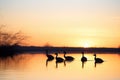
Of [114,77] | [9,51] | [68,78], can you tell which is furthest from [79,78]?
[9,51]

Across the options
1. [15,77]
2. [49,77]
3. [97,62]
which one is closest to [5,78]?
[15,77]

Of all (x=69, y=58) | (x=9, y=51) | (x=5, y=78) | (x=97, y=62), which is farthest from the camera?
(x=9, y=51)

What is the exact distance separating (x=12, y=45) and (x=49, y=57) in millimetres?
9240

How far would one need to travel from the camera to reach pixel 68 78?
31.9 ft

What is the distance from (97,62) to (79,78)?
6.76 meters

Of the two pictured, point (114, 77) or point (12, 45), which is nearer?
point (114, 77)

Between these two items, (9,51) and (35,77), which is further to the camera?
(9,51)

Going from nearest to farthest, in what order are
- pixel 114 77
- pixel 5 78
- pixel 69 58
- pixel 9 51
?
pixel 5 78 → pixel 114 77 → pixel 69 58 → pixel 9 51

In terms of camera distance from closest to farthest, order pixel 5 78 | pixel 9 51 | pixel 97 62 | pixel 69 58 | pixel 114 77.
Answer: pixel 5 78
pixel 114 77
pixel 97 62
pixel 69 58
pixel 9 51

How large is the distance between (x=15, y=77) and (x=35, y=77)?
1.93 ft

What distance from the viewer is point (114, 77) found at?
33.2 feet

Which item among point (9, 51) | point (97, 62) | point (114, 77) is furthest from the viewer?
point (9, 51)

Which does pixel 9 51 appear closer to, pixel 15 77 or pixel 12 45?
pixel 12 45

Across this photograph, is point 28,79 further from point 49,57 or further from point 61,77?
point 49,57
